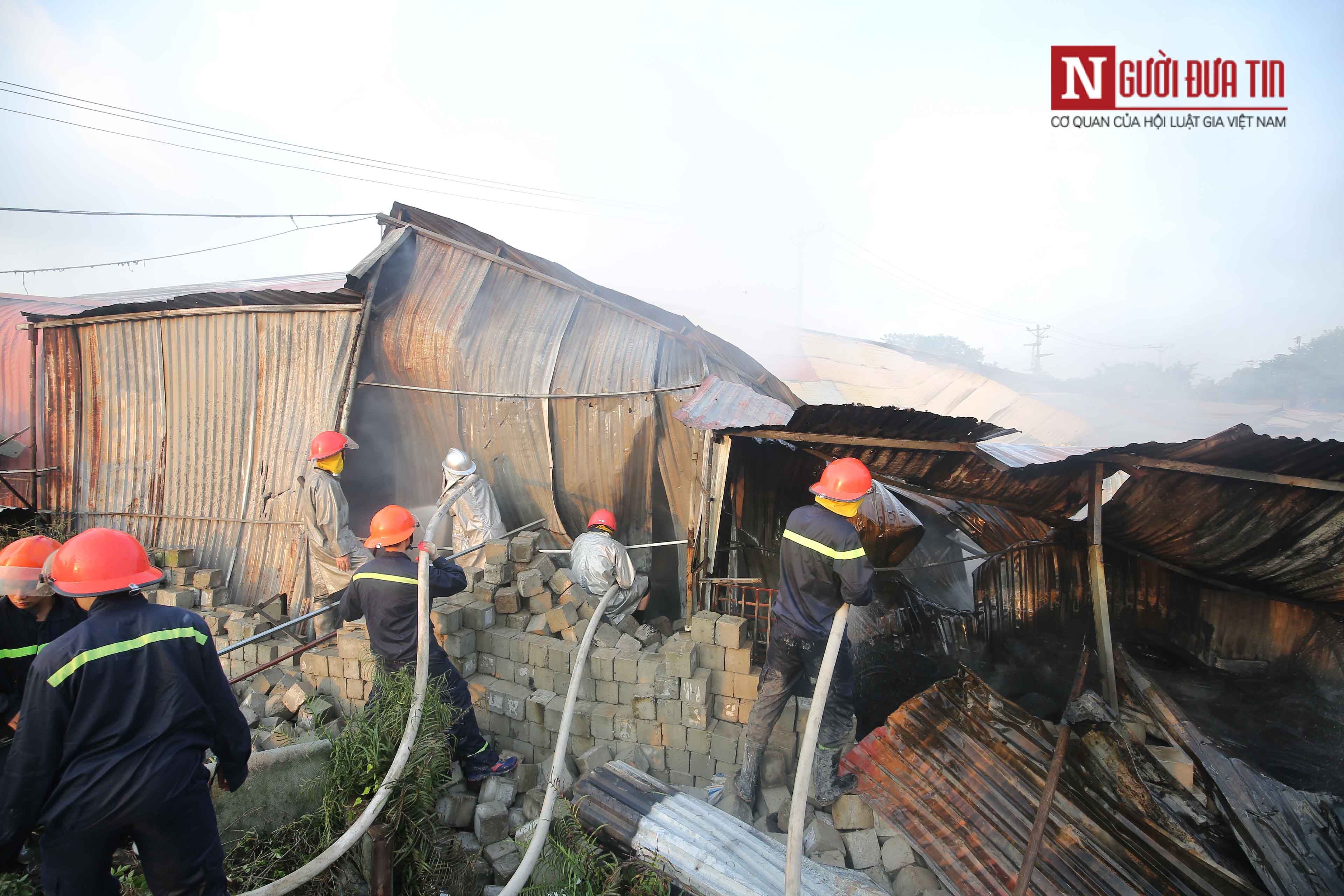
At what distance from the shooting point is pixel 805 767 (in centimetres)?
305

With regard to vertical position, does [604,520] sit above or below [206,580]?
above

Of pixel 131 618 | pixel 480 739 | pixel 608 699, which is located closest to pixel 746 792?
pixel 608 699

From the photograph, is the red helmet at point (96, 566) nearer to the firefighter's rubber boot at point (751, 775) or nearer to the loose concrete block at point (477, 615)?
the loose concrete block at point (477, 615)

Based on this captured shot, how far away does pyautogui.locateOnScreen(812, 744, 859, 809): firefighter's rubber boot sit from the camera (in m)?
4.00

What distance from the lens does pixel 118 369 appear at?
8055mm

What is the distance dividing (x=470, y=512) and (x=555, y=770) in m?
3.49

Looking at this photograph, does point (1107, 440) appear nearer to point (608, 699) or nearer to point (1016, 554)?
point (1016, 554)

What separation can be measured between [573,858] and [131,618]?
2414 millimetres

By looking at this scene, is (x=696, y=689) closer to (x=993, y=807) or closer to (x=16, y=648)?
(x=993, y=807)

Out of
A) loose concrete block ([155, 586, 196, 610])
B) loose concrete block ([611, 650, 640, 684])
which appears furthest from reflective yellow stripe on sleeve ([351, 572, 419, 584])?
loose concrete block ([155, 586, 196, 610])

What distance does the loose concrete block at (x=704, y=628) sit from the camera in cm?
450

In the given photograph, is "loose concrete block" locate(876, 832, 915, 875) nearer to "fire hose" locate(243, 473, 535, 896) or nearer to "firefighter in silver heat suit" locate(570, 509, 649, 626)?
"firefighter in silver heat suit" locate(570, 509, 649, 626)

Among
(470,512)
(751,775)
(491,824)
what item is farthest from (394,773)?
(470,512)

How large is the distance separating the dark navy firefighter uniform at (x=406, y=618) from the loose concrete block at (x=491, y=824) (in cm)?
34
